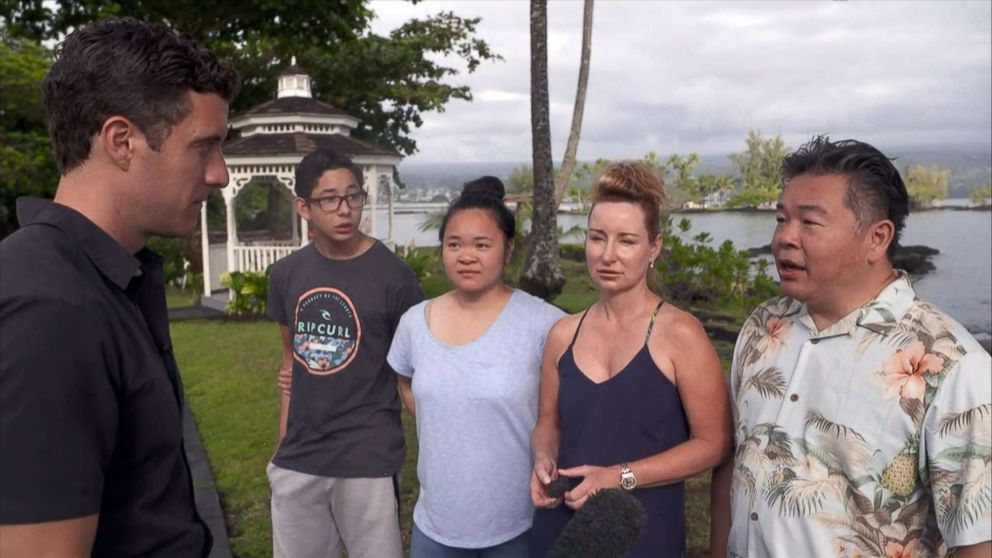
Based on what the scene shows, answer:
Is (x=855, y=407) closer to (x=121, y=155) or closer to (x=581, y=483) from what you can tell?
(x=581, y=483)

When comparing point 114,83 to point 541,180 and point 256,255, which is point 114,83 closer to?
point 541,180

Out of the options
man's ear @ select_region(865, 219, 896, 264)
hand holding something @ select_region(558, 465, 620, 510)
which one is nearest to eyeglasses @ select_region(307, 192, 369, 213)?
hand holding something @ select_region(558, 465, 620, 510)

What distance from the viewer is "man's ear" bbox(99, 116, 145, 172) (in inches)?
66.8

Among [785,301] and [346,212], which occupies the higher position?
[346,212]

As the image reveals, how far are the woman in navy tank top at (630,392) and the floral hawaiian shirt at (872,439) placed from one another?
0.24 metres

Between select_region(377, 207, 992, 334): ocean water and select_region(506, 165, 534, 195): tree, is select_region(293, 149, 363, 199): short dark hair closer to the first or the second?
select_region(377, 207, 992, 334): ocean water

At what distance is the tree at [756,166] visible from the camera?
8340 mm

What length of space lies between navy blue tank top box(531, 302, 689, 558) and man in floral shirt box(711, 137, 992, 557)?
0.23 m

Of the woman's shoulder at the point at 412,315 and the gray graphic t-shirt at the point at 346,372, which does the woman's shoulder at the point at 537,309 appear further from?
the gray graphic t-shirt at the point at 346,372

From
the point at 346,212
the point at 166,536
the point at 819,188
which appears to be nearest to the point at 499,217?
the point at 346,212

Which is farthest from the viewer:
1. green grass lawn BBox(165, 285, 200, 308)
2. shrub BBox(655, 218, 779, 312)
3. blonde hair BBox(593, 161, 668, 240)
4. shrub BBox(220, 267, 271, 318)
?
green grass lawn BBox(165, 285, 200, 308)

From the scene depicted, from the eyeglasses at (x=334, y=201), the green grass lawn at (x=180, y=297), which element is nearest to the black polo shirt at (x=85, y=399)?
the eyeglasses at (x=334, y=201)

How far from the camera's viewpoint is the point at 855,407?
6.99 feet

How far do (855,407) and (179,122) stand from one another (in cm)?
172
